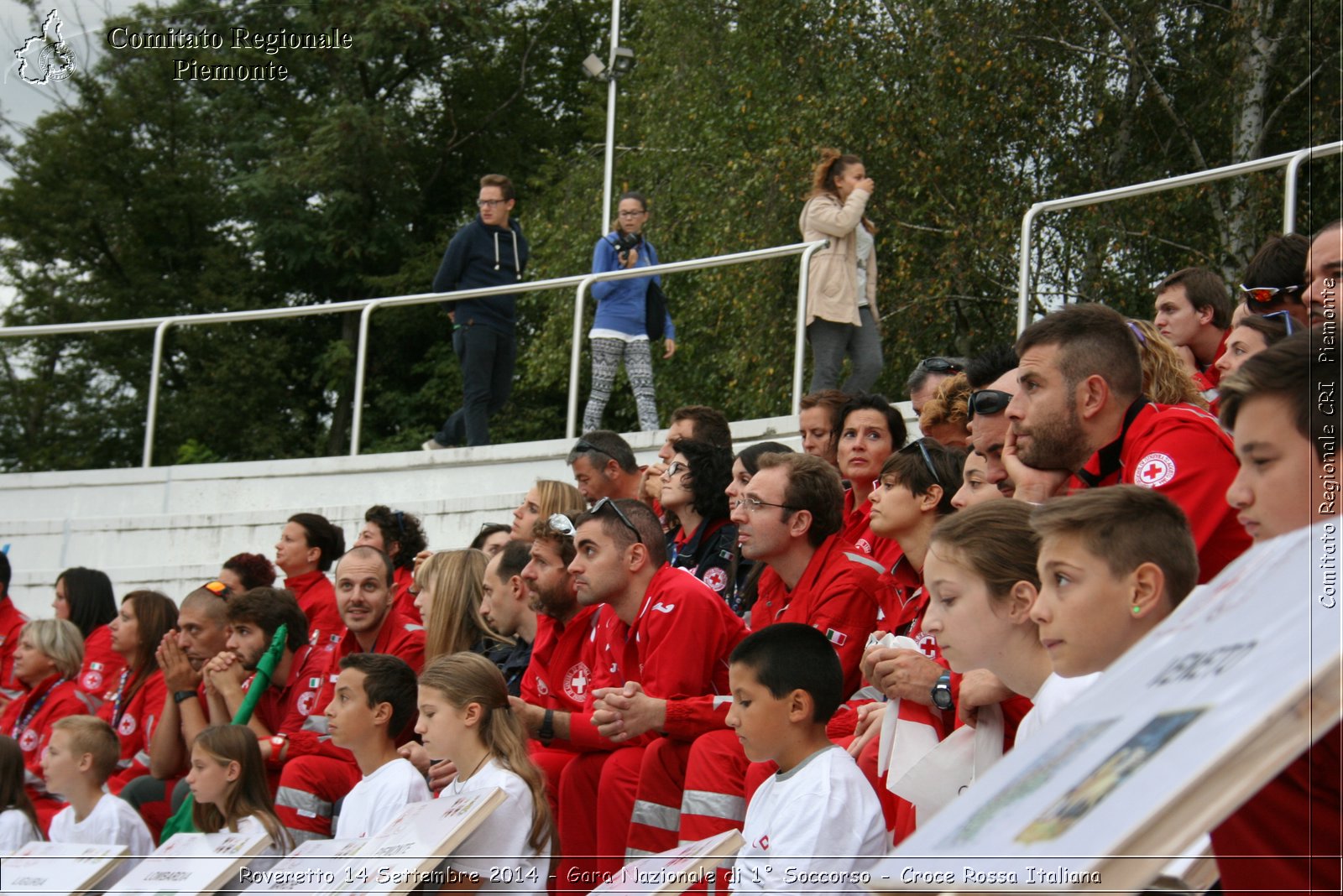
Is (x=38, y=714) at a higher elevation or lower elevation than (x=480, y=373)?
lower

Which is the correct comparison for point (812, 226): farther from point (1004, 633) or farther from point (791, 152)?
point (791, 152)

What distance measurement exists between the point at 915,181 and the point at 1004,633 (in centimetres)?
1404

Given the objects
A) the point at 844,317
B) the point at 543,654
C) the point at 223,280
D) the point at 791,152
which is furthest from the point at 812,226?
the point at 223,280

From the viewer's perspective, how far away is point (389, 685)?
5.93 m

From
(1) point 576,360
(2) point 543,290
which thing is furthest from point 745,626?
(2) point 543,290

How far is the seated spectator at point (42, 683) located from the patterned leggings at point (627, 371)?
3.99 m

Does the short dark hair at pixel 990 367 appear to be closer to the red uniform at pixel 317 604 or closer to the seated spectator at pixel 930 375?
the seated spectator at pixel 930 375

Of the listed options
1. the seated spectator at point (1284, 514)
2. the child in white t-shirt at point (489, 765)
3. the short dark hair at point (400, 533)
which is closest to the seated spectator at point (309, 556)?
the short dark hair at point (400, 533)

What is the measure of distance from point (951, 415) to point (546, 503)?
2159mm

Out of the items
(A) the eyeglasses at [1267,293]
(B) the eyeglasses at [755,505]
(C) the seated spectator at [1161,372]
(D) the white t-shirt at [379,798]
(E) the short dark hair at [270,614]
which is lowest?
(D) the white t-shirt at [379,798]

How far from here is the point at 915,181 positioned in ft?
55.0

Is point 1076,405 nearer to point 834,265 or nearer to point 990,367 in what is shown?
point 990,367

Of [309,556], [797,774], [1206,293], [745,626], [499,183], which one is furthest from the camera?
[499,183]

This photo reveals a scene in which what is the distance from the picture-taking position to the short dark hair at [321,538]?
27.6 feet
